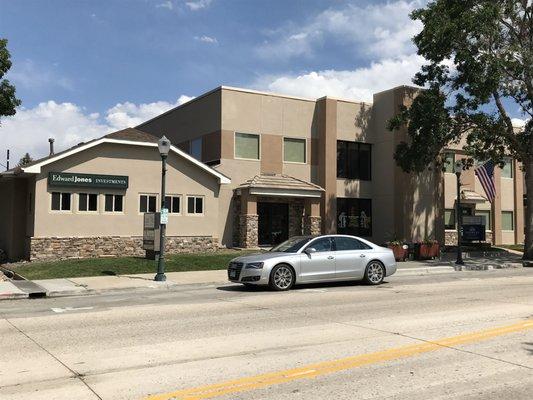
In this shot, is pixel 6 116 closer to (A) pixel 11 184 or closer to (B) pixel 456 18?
(A) pixel 11 184

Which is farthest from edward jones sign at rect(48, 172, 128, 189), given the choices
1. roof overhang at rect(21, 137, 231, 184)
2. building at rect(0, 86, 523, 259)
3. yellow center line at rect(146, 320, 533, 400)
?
yellow center line at rect(146, 320, 533, 400)

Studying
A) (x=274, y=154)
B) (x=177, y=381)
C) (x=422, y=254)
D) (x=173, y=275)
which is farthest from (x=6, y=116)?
(x=177, y=381)

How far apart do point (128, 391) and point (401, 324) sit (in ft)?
17.2

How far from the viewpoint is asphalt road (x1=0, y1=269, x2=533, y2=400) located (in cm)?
588

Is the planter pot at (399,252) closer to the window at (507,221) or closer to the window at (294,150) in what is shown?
the window at (294,150)

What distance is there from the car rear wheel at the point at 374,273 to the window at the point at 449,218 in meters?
20.7

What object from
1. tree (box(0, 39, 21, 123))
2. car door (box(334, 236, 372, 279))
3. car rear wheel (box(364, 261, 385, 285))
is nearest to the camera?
car door (box(334, 236, 372, 279))

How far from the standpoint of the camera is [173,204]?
27.0 metres

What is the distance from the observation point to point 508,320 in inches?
385

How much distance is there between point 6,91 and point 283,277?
1560 centimetres

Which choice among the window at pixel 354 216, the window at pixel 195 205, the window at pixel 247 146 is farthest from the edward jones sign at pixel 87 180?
the window at pixel 354 216

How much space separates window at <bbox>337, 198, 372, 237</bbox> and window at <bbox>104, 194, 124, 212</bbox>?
42.9 feet

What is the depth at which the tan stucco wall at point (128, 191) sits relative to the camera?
2386 cm

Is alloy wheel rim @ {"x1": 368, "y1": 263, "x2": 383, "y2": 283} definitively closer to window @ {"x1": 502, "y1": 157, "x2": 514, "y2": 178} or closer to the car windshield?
the car windshield
